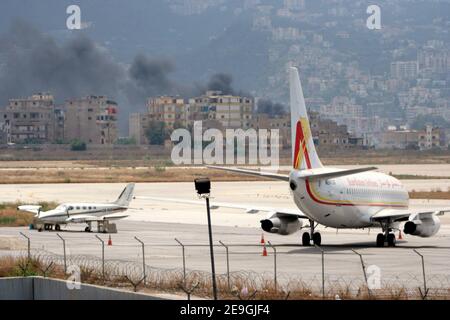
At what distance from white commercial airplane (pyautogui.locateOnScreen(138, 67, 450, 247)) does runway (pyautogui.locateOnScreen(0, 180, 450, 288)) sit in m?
1.22

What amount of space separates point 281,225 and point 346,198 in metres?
3.71

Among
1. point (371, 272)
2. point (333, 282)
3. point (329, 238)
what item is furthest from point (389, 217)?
point (333, 282)

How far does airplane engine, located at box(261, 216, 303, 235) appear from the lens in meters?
59.2

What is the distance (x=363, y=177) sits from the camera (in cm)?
6084

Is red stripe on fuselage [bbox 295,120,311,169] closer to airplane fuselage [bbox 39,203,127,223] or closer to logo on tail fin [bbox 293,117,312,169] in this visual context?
Result: logo on tail fin [bbox 293,117,312,169]

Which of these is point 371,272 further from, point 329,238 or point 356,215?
point 329,238

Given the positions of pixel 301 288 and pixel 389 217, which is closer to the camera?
pixel 301 288

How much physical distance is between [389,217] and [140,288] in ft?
81.2

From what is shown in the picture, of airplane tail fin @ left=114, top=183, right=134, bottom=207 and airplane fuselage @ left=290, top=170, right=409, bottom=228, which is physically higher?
airplane fuselage @ left=290, top=170, right=409, bottom=228

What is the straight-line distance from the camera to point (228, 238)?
68812 millimetres

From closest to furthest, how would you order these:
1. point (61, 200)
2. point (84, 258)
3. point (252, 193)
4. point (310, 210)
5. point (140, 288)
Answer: point (140, 288) → point (84, 258) → point (310, 210) → point (61, 200) → point (252, 193)

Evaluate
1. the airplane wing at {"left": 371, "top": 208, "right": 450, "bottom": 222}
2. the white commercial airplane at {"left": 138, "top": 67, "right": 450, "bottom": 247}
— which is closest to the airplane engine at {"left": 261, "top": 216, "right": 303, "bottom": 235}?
the white commercial airplane at {"left": 138, "top": 67, "right": 450, "bottom": 247}

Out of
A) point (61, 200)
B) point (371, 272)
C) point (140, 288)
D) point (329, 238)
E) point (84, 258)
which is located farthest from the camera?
point (61, 200)

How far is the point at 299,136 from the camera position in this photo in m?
56.8
